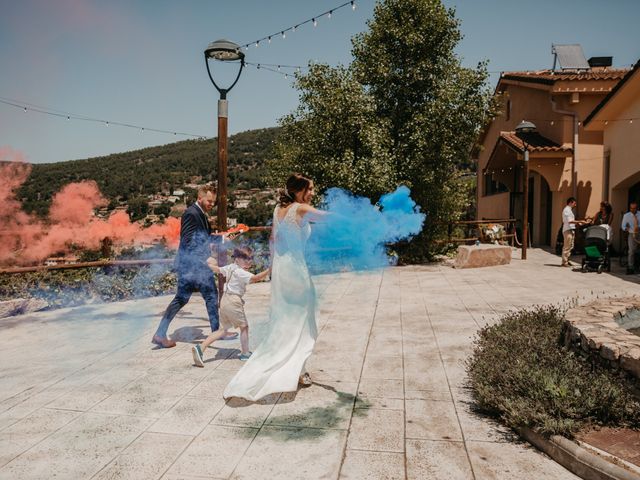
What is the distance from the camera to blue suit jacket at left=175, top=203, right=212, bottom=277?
6520 mm

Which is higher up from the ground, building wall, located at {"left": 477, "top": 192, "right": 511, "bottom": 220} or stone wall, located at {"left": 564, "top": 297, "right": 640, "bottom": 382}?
Answer: building wall, located at {"left": 477, "top": 192, "right": 511, "bottom": 220}

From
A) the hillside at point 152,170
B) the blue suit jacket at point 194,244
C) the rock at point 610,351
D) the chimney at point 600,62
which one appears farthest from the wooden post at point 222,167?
the chimney at point 600,62

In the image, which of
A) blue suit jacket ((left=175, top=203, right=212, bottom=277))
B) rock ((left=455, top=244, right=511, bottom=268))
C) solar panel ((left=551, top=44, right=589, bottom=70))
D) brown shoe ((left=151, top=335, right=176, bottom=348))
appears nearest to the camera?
blue suit jacket ((left=175, top=203, right=212, bottom=277))

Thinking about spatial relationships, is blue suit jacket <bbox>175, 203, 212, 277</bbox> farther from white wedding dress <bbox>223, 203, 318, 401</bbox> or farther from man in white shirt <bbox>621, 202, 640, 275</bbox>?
man in white shirt <bbox>621, 202, 640, 275</bbox>

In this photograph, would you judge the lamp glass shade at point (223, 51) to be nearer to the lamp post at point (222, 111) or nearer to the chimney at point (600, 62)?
the lamp post at point (222, 111)

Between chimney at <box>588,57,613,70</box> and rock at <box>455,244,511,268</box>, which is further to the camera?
chimney at <box>588,57,613,70</box>

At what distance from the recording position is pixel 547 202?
826 inches

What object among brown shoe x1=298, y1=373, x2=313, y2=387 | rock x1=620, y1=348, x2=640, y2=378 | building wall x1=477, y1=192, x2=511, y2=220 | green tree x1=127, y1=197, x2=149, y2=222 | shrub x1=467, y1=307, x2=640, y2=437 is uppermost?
Answer: building wall x1=477, y1=192, x2=511, y2=220

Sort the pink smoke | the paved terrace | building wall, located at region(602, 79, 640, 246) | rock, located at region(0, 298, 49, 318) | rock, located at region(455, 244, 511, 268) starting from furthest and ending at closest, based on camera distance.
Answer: rock, located at region(455, 244, 511, 268)
building wall, located at region(602, 79, 640, 246)
rock, located at region(0, 298, 49, 318)
the pink smoke
the paved terrace

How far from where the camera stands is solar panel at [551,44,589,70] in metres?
20.8

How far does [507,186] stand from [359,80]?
1063cm

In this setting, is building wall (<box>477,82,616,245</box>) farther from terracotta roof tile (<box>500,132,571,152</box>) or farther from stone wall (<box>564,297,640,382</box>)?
stone wall (<box>564,297,640,382</box>)

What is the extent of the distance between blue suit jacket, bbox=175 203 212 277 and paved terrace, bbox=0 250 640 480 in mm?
1134

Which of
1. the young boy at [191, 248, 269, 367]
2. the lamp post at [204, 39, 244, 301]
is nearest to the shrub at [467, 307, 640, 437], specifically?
the young boy at [191, 248, 269, 367]
